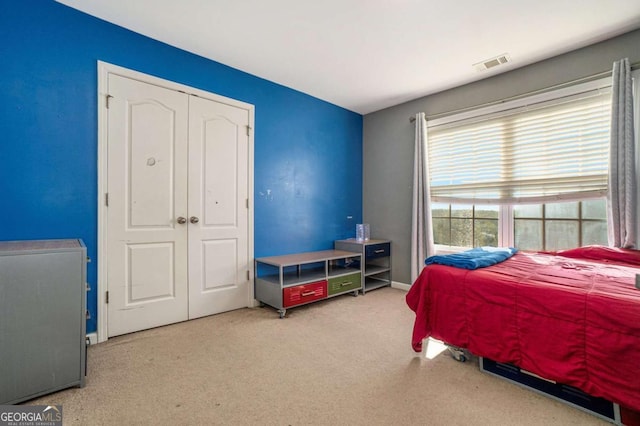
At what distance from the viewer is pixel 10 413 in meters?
1.43

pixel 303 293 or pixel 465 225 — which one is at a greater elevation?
pixel 465 225

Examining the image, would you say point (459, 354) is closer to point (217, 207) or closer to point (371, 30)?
point (217, 207)

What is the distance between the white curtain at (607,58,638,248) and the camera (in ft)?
7.54

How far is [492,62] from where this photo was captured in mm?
2887

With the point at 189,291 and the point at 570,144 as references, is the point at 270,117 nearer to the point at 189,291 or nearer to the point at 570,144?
the point at 189,291

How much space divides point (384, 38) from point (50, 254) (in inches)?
113

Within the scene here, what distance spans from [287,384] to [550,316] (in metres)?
1.56

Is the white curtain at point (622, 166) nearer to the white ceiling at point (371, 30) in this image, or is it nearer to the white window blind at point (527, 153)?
the white window blind at point (527, 153)

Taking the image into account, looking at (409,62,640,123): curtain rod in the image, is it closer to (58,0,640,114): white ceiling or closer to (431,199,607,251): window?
(58,0,640,114): white ceiling

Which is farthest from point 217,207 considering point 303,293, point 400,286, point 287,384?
point 400,286

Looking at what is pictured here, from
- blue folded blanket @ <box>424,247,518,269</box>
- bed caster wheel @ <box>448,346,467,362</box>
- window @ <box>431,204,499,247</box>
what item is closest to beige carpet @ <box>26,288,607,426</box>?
bed caster wheel @ <box>448,346,467,362</box>

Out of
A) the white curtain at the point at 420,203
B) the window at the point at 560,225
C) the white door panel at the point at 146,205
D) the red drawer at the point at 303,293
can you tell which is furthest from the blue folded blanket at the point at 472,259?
the white door panel at the point at 146,205

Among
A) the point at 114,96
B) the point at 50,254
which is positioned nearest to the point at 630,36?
the point at 114,96

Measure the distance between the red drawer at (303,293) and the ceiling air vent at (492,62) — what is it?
9.32 ft
